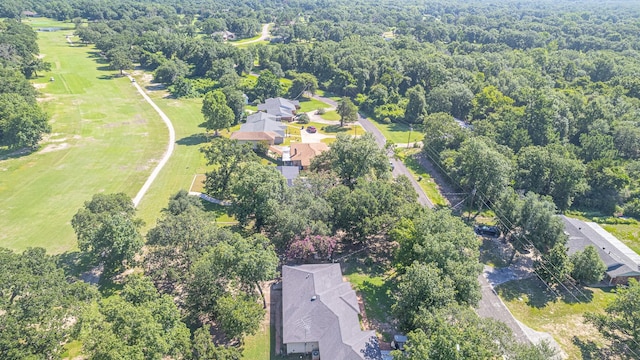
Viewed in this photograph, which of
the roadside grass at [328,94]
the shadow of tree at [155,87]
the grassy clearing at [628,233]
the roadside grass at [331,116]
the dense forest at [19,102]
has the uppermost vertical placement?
the dense forest at [19,102]

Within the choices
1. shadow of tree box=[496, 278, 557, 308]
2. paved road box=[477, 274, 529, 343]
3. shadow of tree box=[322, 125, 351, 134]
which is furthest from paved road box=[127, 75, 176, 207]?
shadow of tree box=[496, 278, 557, 308]

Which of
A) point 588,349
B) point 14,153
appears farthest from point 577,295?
point 14,153

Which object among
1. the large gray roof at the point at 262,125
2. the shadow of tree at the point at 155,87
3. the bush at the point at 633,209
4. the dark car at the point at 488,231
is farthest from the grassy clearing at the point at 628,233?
the shadow of tree at the point at 155,87

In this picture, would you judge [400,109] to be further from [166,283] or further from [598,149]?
[166,283]

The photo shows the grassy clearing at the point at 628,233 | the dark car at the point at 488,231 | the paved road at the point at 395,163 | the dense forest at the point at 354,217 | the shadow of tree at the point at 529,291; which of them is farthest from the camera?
the paved road at the point at 395,163

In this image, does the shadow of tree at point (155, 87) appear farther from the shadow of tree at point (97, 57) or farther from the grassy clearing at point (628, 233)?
the grassy clearing at point (628, 233)

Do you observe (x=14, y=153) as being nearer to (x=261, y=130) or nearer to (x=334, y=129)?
(x=261, y=130)

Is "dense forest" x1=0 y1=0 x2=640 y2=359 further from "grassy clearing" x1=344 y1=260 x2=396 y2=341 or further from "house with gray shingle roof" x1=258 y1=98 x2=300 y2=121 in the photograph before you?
"house with gray shingle roof" x1=258 y1=98 x2=300 y2=121
